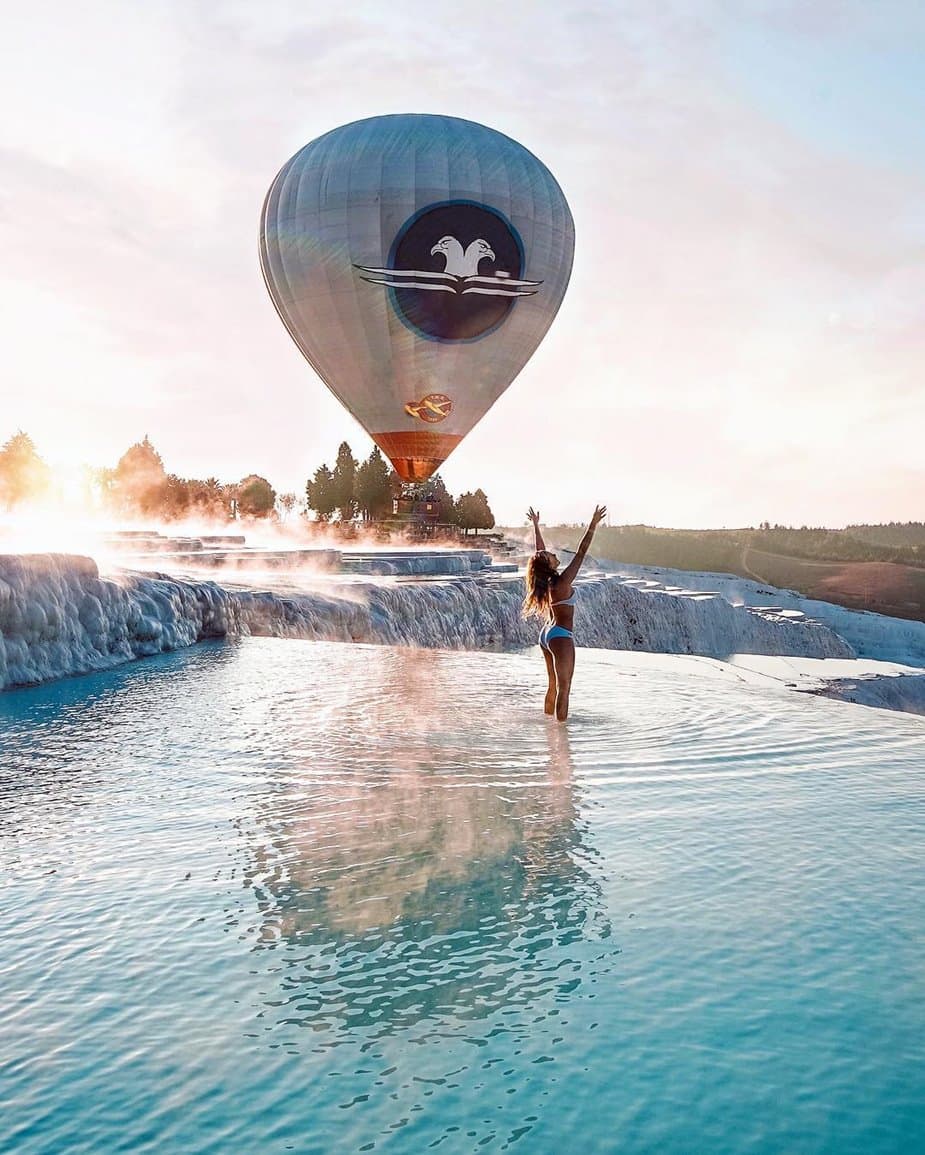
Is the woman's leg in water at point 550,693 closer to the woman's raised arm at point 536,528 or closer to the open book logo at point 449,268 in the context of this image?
the woman's raised arm at point 536,528

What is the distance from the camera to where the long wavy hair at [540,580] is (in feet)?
30.4

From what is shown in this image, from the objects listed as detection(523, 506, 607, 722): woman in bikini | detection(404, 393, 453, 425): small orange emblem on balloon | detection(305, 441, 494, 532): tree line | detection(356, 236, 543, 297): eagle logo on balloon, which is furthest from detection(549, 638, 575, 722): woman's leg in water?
detection(305, 441, 494, 532): tree line

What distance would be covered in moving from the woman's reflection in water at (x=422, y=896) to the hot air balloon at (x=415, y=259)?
31093 mm

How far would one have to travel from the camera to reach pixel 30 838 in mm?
5500

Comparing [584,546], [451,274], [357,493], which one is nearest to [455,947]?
[584,546]

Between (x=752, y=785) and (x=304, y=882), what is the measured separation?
10.6 ft

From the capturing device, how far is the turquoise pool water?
10.4ft

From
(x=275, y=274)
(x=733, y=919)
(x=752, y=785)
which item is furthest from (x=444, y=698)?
(x=275, y=274)

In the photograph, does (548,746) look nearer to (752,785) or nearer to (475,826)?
(752,785)

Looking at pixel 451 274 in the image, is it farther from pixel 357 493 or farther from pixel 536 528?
pixel 357 493

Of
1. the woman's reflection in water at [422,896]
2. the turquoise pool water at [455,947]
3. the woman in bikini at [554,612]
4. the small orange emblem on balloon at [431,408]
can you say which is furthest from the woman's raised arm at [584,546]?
the small orange emblem on balloon at [431,408]

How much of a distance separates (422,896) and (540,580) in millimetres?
4806

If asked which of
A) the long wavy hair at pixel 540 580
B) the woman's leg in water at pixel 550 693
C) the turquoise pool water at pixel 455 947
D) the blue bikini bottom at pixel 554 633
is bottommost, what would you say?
the turquoise pool water at pixel 455 947

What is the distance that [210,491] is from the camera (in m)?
78.5
